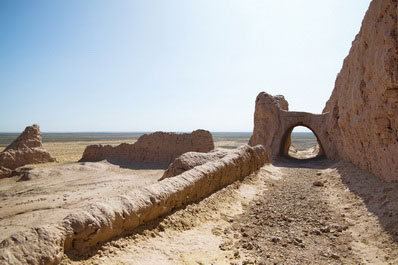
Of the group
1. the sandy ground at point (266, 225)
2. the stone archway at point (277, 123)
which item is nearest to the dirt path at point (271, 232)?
the sandy ground at point (266, 225)

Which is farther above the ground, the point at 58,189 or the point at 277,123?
the point at 277,123

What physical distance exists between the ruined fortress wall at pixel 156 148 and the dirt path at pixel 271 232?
31.3ft

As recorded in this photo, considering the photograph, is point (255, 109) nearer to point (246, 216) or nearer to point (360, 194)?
point (360, 194)

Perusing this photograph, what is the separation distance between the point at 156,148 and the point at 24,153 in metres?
8.22

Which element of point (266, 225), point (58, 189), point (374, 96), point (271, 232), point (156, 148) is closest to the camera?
point (271, 232)

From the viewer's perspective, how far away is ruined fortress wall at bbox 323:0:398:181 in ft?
19.0

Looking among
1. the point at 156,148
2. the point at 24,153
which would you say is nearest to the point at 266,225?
the point at 156,148

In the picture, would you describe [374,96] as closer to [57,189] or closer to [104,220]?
[104,220]

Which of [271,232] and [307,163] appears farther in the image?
[307,163]

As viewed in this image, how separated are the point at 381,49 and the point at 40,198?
1200 cm

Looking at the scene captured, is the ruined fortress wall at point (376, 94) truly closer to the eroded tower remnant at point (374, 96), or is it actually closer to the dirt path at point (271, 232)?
the eroded tower remnant at point (374, 96)

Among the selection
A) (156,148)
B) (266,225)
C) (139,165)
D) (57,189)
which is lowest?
(57,189)

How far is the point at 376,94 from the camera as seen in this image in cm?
668

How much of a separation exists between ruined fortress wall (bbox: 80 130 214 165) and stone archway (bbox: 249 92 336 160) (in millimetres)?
3970
